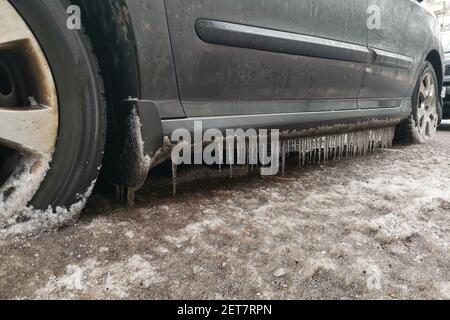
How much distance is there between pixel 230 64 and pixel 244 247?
0.70 meters

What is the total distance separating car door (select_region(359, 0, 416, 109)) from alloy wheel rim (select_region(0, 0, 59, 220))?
5.59ft

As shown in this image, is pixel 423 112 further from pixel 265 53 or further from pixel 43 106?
pixel 43 106

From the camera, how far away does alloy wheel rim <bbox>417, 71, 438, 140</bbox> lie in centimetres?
303

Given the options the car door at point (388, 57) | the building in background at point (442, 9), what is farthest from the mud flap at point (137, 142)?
the building in background at point (442, 9)

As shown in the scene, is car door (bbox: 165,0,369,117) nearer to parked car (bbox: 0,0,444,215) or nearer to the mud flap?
parked car (bbox: 0,0,444,215)

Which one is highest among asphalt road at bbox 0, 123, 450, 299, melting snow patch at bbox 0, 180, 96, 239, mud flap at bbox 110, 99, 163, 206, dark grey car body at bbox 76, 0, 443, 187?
dark grey car body at bbox 76, 0, 443, 187

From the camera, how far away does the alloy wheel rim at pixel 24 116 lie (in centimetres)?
95

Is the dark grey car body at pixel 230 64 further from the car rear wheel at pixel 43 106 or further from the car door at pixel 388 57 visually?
the car rear wheel at pixel 43 106

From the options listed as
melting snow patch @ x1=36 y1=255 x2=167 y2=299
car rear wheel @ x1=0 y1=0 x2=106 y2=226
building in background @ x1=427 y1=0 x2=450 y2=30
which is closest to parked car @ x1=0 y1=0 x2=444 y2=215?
car rear wheel @ x1=0 y1=0 x2=106 y2=226

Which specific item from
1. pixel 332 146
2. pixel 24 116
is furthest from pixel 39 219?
pixel 332 146

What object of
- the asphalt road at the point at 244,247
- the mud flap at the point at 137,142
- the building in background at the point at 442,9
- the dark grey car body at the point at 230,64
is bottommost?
the asphalt road at the point at 244,247

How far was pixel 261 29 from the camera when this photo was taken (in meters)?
1.40

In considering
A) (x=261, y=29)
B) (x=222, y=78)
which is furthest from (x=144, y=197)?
(x=261, y=29)
